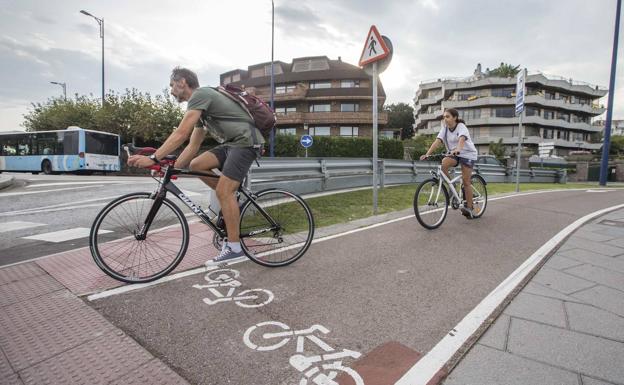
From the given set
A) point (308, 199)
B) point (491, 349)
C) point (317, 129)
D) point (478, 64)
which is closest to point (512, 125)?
point (478, 64)

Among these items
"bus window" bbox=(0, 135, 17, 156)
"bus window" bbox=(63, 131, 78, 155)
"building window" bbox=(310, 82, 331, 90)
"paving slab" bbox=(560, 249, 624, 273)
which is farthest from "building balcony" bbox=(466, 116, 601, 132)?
"paving slab" bbox=(560, 249, 624, 273)

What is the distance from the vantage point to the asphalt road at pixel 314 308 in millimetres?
1902

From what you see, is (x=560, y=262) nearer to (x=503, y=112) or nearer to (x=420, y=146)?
(x=420, y=146)

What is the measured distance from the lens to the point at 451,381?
1701 mm

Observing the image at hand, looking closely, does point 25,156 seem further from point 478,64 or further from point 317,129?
point 478,64

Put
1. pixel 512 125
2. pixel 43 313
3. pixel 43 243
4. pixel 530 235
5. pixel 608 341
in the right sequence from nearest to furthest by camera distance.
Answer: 1. pixel 608 341
2. pixel 43 313
3. pixel 43 243
4. pixel 530 235
5. pixel 512 125

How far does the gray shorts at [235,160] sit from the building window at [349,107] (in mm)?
47861

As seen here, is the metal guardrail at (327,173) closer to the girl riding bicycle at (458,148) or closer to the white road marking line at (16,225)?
the girl riding bicycle at (458,148)

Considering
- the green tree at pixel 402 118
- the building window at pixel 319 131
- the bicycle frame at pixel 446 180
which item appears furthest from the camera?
the green tree at pixel 402 118

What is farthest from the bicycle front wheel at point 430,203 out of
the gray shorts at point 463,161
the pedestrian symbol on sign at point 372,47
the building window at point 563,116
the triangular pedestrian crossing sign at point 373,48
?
the building window at point 563,116

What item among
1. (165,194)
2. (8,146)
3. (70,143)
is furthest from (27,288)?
(8,146)

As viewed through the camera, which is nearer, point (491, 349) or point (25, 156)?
point (491, 349)

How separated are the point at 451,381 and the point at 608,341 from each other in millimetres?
1185

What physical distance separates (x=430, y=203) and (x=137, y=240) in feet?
13.5
